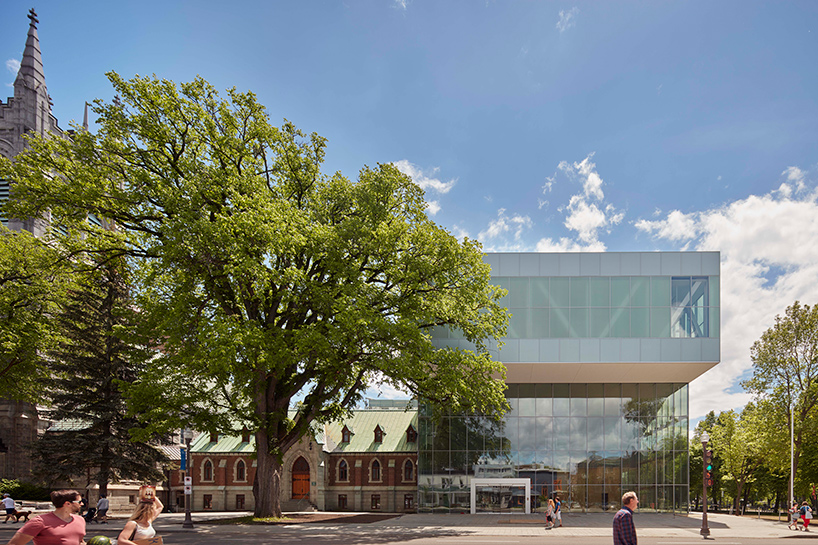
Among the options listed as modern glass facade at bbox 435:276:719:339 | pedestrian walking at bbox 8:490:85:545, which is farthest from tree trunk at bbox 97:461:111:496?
pedestrian walking at bbox 8:490:85:545

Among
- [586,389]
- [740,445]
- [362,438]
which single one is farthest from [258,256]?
[740,445]

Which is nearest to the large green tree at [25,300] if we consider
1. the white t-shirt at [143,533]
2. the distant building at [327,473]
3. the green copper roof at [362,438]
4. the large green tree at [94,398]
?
the large green tree at [94,398]

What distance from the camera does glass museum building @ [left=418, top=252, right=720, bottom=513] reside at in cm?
3472

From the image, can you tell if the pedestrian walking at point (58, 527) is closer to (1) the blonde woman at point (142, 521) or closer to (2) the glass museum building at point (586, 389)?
(1) the blonde woman at point (142, 521)

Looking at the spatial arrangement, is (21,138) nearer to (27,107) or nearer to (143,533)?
(27,107)

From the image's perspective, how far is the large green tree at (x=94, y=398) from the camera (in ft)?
113

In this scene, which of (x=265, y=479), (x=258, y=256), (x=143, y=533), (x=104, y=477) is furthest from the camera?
(x=104, y=477)

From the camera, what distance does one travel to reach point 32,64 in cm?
5059

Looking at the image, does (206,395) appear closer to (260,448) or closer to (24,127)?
(260,448)

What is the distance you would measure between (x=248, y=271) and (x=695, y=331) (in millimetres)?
25120

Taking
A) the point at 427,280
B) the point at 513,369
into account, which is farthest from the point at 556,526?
the point at 427,280

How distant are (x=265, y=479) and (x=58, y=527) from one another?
72.4 ft

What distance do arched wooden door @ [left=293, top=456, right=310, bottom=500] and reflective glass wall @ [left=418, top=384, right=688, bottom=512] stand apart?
14977 mm

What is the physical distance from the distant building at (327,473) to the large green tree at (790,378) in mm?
27087
